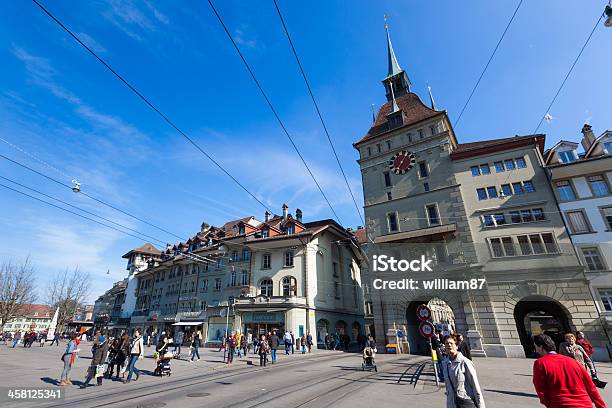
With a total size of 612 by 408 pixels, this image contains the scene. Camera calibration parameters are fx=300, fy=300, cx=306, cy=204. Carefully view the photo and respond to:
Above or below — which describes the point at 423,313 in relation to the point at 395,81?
below

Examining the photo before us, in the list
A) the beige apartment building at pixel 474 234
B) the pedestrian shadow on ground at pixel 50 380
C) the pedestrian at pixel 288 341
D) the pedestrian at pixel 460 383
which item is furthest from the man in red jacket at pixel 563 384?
the pedestrian at pixel 288 341

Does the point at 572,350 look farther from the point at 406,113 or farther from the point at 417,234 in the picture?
the point at 406,113

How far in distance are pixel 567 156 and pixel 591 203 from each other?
420cm

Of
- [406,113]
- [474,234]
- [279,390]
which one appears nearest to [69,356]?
[279,390]

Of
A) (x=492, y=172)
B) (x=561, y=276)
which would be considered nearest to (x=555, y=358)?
(x=561, y=276)

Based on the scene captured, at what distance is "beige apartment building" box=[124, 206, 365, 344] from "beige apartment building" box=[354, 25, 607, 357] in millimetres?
7790

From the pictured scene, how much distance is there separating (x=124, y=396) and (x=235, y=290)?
90.0 feet

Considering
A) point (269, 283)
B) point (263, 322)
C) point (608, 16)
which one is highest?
point (608, 16)

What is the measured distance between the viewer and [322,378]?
1279cm

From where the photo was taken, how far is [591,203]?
2220 cm

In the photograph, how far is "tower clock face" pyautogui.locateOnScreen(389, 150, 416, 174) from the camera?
3009 centimetres

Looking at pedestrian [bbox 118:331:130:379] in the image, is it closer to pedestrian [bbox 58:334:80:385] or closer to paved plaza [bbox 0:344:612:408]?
paved plaza [bbox 0:344:612:408]

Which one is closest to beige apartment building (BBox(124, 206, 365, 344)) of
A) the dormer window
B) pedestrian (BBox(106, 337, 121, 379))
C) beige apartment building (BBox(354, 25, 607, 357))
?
beige apartment building (BBox(354, 25, 607, 357))

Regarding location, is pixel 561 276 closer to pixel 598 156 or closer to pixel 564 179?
pixel 564 179
